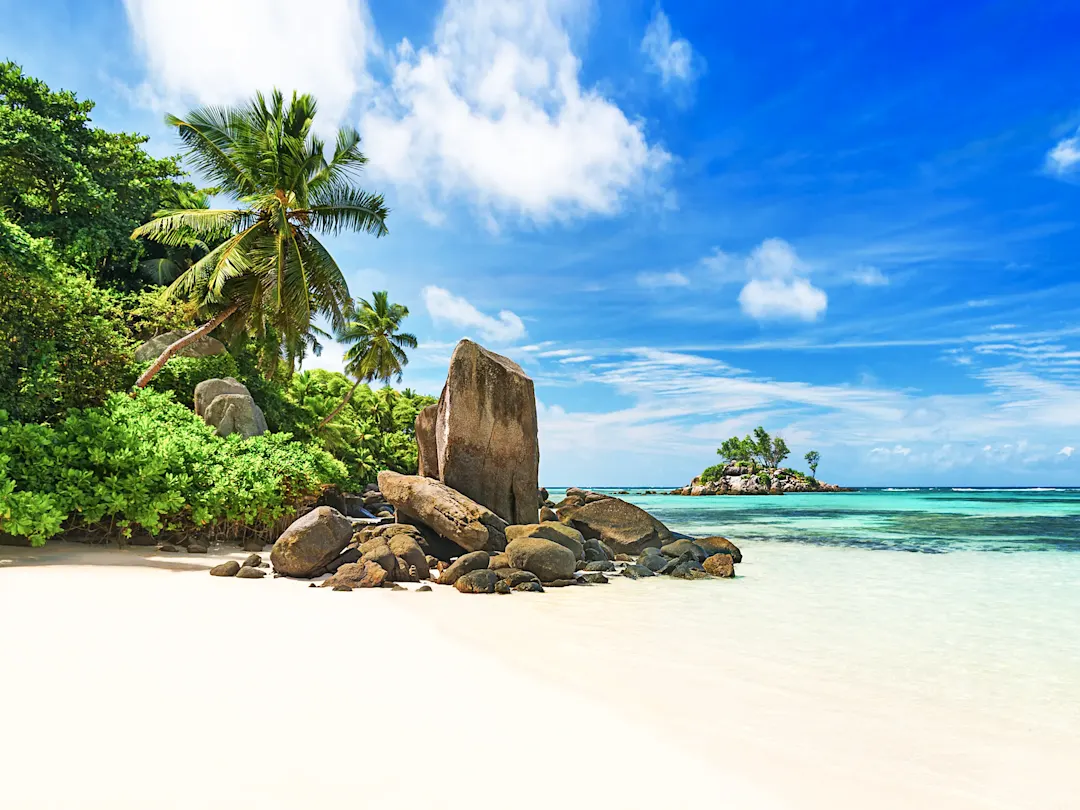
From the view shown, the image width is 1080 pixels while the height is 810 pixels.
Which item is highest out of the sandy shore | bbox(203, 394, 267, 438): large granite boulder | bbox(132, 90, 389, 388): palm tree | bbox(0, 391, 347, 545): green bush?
bbox(132, 90, 389, 388): palm tree

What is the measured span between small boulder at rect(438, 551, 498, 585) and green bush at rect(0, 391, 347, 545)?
390cm

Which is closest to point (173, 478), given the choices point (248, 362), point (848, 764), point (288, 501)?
point (288, 501)

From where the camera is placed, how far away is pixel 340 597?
6.94 m

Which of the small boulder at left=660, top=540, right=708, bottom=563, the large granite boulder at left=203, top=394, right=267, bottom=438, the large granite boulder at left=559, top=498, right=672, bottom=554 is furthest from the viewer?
the large granite boulder at left=203, top=394, right=267, bottom=438

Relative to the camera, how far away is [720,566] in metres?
10.1

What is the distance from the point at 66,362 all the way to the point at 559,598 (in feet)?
30.5

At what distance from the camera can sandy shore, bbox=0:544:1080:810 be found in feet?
8.89

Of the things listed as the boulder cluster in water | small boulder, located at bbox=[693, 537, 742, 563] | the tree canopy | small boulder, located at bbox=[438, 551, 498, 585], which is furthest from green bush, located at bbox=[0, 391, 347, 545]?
the tree canopy

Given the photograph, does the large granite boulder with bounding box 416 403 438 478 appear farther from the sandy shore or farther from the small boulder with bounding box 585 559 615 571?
the sandy shore

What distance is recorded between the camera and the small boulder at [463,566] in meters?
8.36

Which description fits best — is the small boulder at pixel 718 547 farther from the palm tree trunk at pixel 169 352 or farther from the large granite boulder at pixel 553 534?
the palm tree trunk at pixel 169 352

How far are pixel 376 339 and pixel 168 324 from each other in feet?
44.5

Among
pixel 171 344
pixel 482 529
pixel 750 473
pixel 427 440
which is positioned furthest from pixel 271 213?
pixel 750 473

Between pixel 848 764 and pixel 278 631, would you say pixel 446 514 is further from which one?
pixel 848 764
